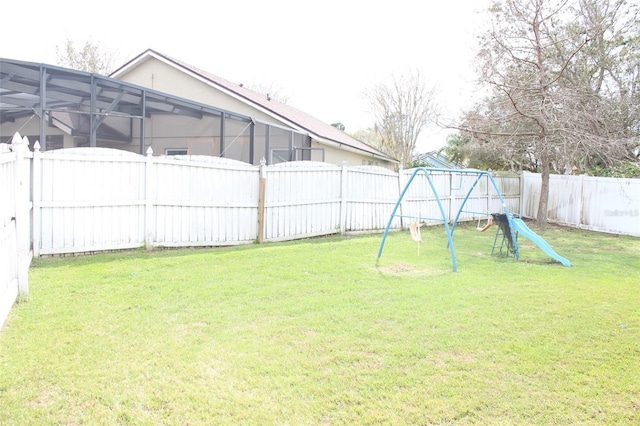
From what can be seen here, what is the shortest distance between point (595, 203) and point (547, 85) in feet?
13.0

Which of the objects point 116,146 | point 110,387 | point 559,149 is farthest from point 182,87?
point 110,387

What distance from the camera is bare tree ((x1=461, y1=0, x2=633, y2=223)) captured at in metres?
12.2

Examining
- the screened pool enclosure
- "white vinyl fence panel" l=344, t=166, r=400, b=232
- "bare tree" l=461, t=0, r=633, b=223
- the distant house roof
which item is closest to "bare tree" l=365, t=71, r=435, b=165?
the distant house roof

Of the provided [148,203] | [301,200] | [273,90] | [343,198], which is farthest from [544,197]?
[273,90]

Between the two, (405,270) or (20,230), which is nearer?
(20,230)

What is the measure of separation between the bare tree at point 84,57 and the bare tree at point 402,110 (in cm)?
1652

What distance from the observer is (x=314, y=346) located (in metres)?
3.55

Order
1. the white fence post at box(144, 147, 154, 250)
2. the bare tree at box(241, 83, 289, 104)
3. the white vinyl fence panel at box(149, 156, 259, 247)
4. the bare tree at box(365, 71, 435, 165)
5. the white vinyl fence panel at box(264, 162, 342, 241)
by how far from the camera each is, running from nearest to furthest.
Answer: the white fence post at box(144, 147, 154, 250) → the white vinyl fence panel at box(149, 156, 259, 247) → the white vinyl fence panel at box(264, 162, 342, 241) → the bare tree at box(365, 71, 435, 165) → the bare tree at box(241, 83, 289, 104)

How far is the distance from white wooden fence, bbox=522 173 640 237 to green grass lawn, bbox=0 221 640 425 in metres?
7.40

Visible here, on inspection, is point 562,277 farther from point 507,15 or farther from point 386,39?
point 386,39

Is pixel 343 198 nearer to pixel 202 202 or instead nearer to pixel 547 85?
pixel 202 202

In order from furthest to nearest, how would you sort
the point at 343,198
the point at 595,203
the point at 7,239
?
the point at 595,203 < the point at 343,198 < the point at 7,239

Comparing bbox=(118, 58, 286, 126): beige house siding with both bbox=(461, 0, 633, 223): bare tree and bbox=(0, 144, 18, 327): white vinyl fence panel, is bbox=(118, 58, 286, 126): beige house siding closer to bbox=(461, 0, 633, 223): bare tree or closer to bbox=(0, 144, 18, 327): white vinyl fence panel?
bbox=(461, 0, 633, 223): bare tree

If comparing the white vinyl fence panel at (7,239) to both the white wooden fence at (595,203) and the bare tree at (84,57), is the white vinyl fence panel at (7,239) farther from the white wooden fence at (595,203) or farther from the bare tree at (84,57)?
the bare tree at (84,57)
